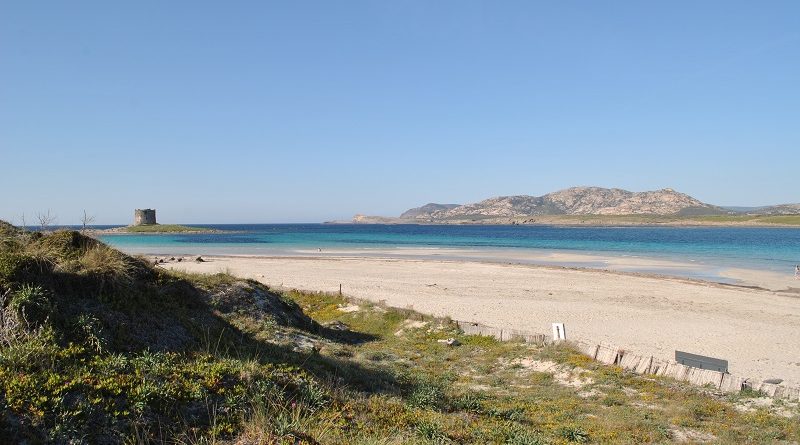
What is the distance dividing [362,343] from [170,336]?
9.39m

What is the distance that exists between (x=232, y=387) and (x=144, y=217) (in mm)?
174061

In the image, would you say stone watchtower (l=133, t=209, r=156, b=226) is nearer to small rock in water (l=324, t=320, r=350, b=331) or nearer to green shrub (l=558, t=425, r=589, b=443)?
small rock in water (l=324, t=320, r=350, b=331)

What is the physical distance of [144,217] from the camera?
524ft

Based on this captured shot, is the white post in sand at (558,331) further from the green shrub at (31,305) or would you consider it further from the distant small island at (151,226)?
the distant small island at (151,226)

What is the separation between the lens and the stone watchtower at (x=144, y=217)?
522ft

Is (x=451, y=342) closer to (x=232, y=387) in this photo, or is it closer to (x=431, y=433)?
(x=431, y=433)

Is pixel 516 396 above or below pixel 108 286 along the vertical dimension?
below

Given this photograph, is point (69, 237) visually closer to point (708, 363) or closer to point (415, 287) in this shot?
point (708, 363)

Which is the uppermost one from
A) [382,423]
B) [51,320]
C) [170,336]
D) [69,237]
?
[69,237]

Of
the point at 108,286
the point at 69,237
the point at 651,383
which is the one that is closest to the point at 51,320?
the point at 108,286

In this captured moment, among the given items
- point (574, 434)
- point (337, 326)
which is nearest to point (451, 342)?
point (337, 326)

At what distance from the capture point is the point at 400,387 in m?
10.0

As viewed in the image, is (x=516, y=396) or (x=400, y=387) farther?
(x=516, y=396)

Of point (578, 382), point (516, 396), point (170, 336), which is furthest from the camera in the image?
point (578, 382)
